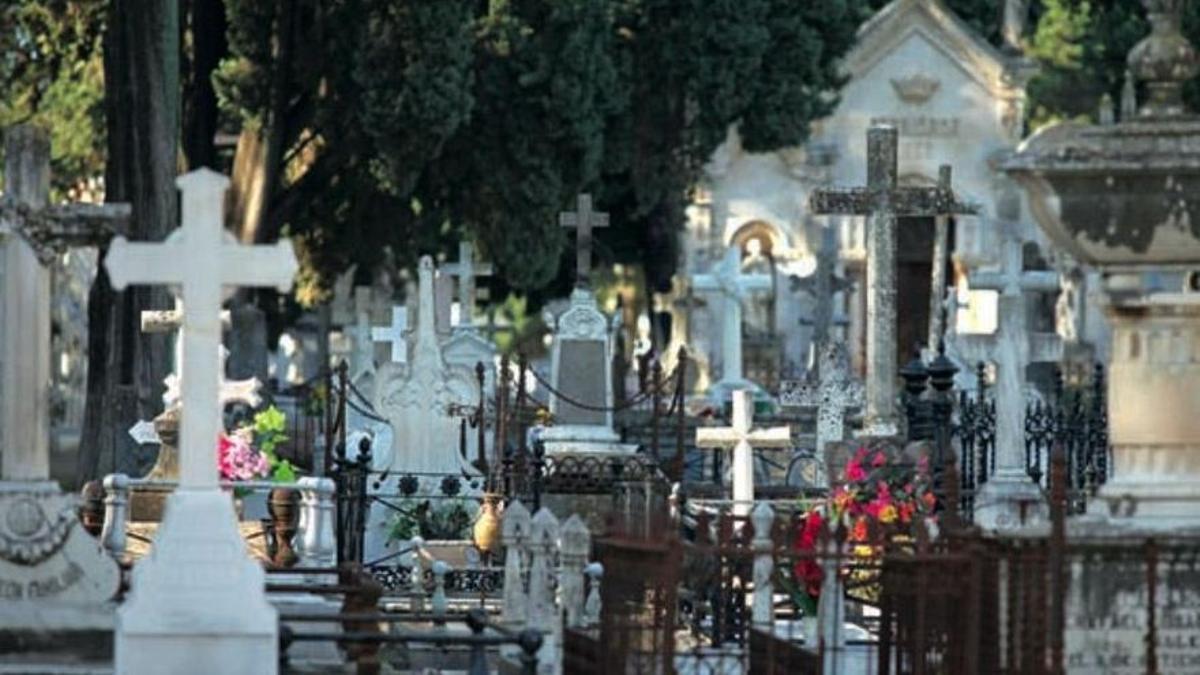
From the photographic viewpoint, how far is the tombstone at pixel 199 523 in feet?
65.8

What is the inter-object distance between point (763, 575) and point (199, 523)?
427 cm

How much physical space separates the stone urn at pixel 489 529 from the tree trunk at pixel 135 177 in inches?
332

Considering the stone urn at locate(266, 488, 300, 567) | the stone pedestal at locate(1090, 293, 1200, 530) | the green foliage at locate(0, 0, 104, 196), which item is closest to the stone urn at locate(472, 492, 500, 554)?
the stone urn at locate(266, 488, 300, 567)

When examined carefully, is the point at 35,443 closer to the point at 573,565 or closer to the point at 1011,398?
the point at 573,565

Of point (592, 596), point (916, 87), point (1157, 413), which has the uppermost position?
point (916, 87)

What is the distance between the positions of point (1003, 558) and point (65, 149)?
33904 millimetres

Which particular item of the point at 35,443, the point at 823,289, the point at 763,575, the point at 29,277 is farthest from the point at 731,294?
the point at 35,443

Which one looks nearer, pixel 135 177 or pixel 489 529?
pixel 489 529

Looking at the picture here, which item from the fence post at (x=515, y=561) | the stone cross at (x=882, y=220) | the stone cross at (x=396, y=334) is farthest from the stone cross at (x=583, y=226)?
the fence post at (x=515, y=561)

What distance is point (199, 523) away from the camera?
20.3 m

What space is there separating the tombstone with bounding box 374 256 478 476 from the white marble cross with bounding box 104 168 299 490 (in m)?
13.5

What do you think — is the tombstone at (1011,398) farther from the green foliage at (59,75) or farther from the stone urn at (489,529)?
the green foliage at (59,75)

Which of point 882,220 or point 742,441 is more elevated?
point 882,220

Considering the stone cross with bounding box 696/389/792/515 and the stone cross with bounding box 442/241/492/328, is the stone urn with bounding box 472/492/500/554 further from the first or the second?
the stone cross with bounding box 442/241/492/328
